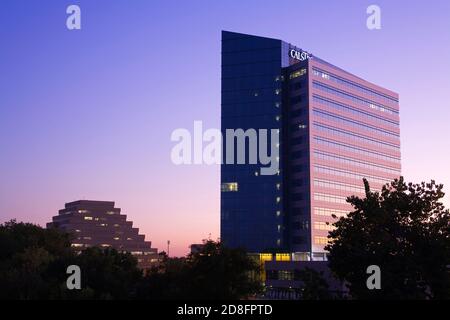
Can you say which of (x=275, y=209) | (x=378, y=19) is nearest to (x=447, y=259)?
(x=378, y=19)

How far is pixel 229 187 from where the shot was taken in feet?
542

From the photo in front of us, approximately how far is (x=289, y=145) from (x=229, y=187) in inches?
876

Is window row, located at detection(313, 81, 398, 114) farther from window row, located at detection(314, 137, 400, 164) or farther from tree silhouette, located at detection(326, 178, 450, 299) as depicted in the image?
tree silhouette, located at detection(326, 178, 450, 299)

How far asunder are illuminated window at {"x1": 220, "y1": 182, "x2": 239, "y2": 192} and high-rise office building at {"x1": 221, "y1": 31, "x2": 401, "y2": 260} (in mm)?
58

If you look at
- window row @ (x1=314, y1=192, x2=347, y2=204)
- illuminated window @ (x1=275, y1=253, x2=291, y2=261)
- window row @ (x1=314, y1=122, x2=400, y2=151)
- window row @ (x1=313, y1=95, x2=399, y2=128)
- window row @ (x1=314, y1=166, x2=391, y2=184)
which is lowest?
illuminated window @ (x1=275, y1=253, x2=291, y2=261)

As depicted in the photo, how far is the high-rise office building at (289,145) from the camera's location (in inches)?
6358

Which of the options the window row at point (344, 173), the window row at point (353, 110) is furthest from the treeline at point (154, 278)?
the window row at point (353, 110)

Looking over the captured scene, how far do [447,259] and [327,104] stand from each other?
13154 cm

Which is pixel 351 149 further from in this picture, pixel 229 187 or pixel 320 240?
pixel 229 187

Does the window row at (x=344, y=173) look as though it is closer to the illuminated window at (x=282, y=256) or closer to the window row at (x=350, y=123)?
the window row at (x=350, y=123)

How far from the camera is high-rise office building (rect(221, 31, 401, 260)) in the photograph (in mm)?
161500

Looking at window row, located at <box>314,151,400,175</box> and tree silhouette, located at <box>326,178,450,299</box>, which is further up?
window row, located at <box>314,151,400,175</box>

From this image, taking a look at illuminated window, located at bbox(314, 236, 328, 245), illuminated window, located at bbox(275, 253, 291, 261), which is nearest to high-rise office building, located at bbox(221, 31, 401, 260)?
illuminated window, located at bbox(314, 236, 328, 245)

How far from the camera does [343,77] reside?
17700cm
